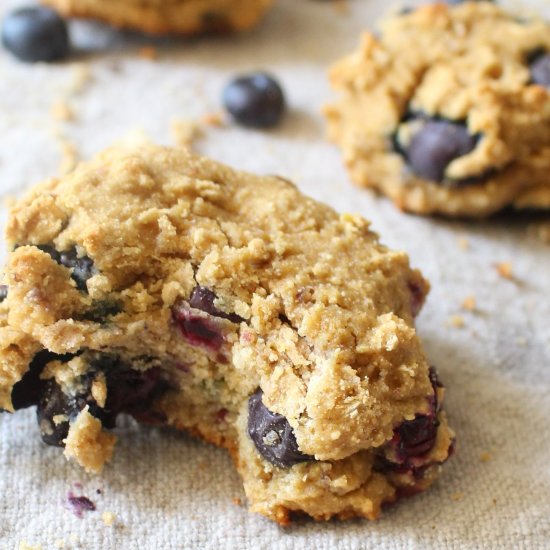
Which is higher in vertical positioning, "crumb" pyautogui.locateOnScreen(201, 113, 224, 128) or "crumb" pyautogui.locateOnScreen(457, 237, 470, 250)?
"crumb" pyautogui.locateOnScreen(201, 113, 224, 128)

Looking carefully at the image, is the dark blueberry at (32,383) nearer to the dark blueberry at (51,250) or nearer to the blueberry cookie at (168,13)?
the dark blueberry at (51,250)

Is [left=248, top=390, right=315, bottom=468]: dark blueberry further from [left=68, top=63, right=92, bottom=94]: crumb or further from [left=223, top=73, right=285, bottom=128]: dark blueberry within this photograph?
[left=68, top=63, right=92, bottom=94]: crumb

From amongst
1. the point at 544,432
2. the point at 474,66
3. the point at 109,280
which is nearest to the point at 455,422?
the point at 544,432

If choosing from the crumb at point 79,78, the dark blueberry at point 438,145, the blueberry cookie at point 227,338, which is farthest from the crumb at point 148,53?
the blueberry cookie at point 227,338

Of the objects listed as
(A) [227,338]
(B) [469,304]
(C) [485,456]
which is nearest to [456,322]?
(B) [469,304]

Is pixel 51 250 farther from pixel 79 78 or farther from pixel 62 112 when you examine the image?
pixel 79 78

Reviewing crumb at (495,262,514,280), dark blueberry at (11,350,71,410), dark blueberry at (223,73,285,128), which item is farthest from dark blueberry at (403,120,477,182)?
dark blueberry at (11,350,71,410)
